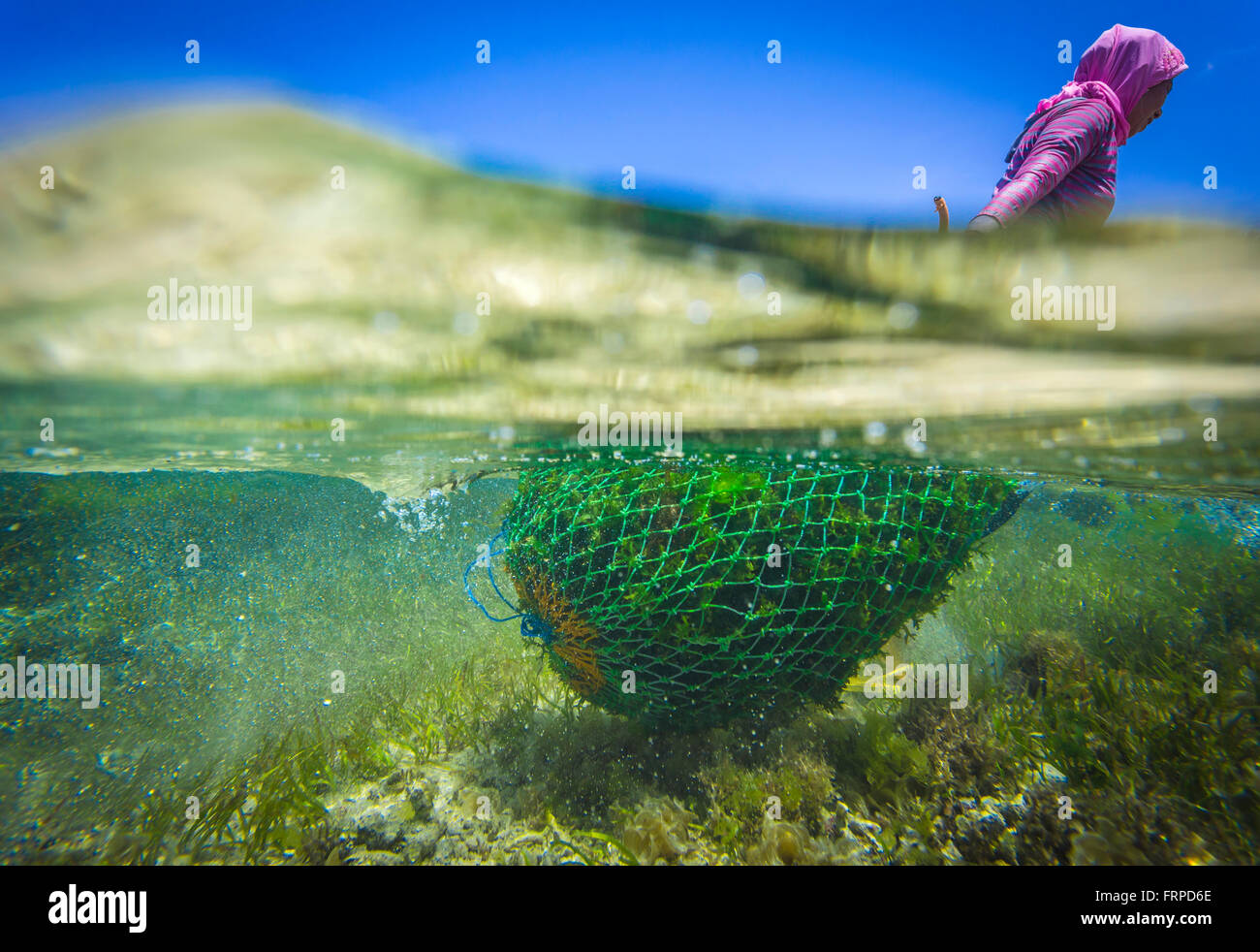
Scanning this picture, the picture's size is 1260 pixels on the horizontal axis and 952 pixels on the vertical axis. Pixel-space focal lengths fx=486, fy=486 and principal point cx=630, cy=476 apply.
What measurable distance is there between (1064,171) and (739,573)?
377 centimetres

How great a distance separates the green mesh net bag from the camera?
15.8 feet

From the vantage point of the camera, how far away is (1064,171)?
307cm

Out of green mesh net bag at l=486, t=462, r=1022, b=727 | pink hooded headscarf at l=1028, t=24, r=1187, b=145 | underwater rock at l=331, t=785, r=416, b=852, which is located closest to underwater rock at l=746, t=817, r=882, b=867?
green mesh net bag at l=486, t=462, r=1022, b=727

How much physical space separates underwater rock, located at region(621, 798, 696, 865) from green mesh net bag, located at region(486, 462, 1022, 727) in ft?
3.34

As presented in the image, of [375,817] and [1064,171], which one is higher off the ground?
[1064,171]

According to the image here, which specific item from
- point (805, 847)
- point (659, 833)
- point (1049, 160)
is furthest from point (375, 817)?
point (1049, 160)

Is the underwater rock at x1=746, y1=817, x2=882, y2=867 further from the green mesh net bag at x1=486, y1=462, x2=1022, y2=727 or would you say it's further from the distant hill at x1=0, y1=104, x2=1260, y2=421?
the distant hill at x1=0, y1=104, x2=1260, y2=421

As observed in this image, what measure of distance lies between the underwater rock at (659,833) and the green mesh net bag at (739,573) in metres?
1.02

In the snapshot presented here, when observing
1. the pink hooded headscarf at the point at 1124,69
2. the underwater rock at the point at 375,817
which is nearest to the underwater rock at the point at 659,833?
the underwater rock at the point at 375,817

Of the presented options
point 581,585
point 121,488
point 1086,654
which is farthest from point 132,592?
point 1086,654

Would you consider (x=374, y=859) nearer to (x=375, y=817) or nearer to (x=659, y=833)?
(x=375, y=817)

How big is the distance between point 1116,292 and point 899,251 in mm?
1676

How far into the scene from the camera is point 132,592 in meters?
13.0

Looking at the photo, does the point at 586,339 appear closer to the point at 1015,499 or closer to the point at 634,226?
the point at 634,226
